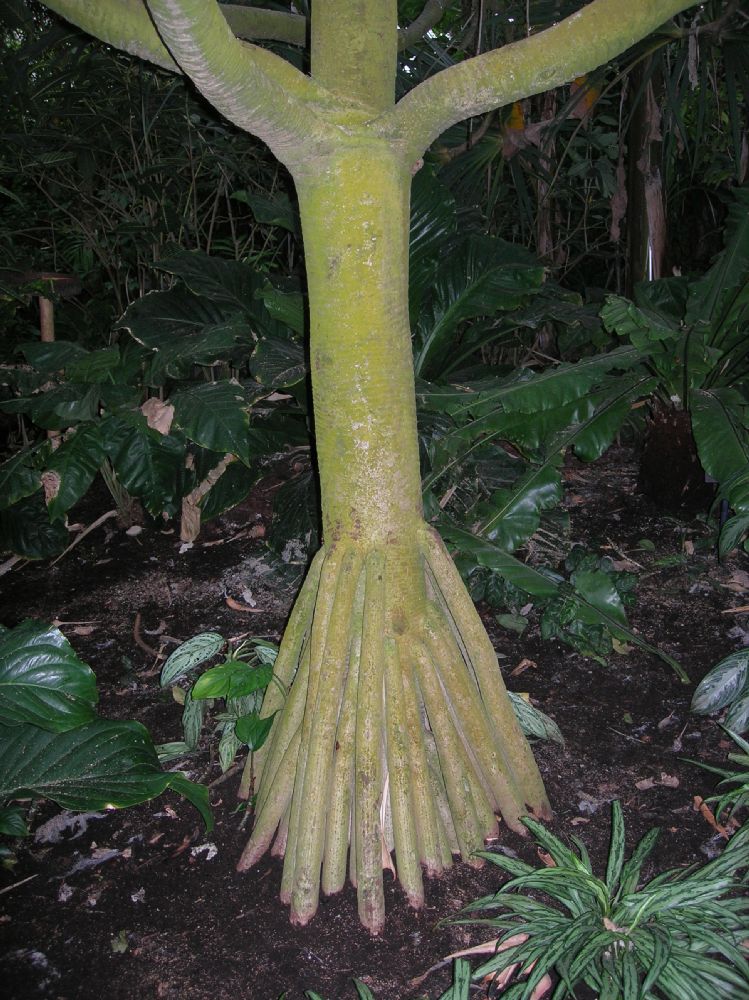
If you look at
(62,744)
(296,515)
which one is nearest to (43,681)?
(62,744)

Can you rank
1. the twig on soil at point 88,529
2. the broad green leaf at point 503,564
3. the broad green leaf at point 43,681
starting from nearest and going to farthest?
the broad green leaf at point 43,681
the broad green leaf at point 503,564
the twig on soil at point 88,529

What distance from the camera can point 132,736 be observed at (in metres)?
1.70

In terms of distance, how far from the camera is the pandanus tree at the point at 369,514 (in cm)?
137

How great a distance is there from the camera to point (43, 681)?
64.3 inches

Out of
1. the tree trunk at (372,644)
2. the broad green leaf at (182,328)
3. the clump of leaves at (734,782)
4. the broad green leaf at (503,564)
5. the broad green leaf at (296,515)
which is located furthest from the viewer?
the broad green leaf at (296,515)

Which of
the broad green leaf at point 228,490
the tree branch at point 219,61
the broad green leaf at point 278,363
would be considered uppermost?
the tree branch at point 219,61

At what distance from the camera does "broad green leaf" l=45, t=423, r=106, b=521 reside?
274cm

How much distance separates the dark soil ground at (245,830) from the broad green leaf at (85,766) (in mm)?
309

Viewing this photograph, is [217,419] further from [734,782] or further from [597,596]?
[734,782]

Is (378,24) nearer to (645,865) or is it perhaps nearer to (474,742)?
(474,742)

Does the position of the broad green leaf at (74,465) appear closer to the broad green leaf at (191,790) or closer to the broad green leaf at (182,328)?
the broad green leaf at (182,328)

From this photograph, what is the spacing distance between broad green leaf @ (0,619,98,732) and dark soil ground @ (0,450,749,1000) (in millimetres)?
445

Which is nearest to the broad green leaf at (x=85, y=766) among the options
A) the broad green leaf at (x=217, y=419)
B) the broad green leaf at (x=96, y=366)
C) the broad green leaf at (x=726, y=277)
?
the broad green leaf at (x=217, y=419)

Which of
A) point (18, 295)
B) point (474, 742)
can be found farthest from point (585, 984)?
point (18, 295)
